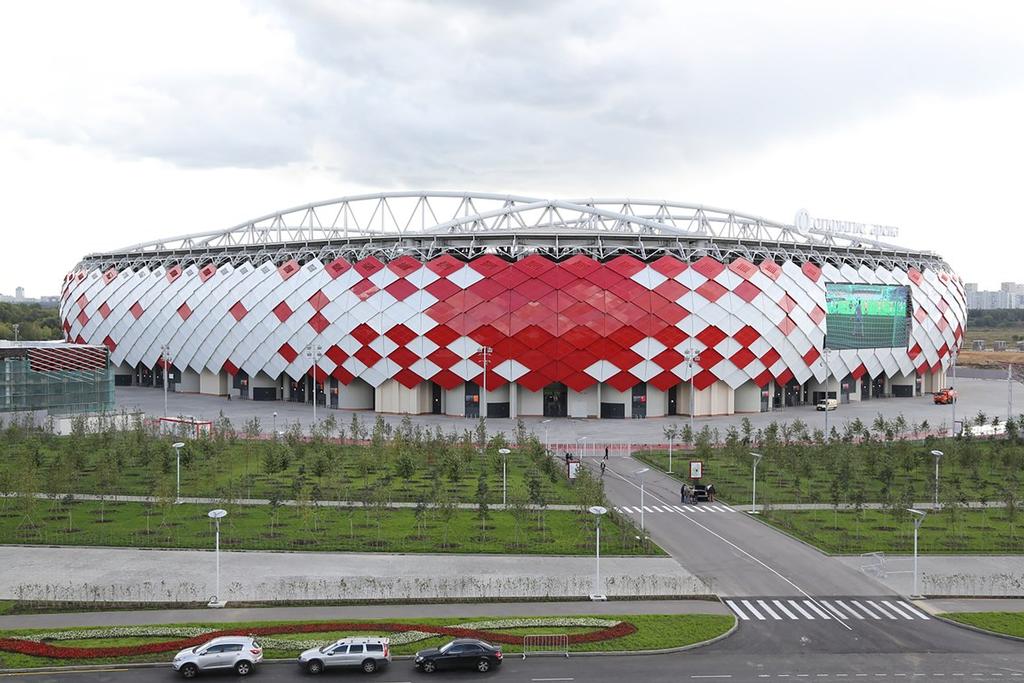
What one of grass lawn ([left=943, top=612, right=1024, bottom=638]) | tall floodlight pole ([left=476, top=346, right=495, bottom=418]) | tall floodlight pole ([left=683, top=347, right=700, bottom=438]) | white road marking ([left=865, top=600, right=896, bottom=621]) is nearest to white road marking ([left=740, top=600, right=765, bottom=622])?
white road marking ([left=865, top=600, right=896, bottom=621])

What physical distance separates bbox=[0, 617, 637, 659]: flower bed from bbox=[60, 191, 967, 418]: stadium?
45531 millimetres

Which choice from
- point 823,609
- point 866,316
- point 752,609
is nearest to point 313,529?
point 752,609

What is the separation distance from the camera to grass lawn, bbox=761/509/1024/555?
3222 centimetres

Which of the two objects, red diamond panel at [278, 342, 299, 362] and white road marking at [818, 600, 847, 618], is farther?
red diamond panel at [278, 342, 299, 362]

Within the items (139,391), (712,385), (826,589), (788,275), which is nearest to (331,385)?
(139,391)

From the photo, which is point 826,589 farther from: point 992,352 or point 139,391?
point 992,352

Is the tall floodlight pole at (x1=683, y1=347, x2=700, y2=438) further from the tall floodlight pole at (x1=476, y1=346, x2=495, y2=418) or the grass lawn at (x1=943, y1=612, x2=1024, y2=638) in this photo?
the grass lawn at (x1=943, y1=612, x2=1024, y2=638)

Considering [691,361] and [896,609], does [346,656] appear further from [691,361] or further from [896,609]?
[691,361]

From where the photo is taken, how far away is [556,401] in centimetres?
7456

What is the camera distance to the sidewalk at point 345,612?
76.3ft

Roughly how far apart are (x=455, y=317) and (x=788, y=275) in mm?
31565

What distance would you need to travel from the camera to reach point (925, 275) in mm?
92625

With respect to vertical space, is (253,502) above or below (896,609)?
above

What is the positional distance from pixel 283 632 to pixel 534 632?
258 inches
